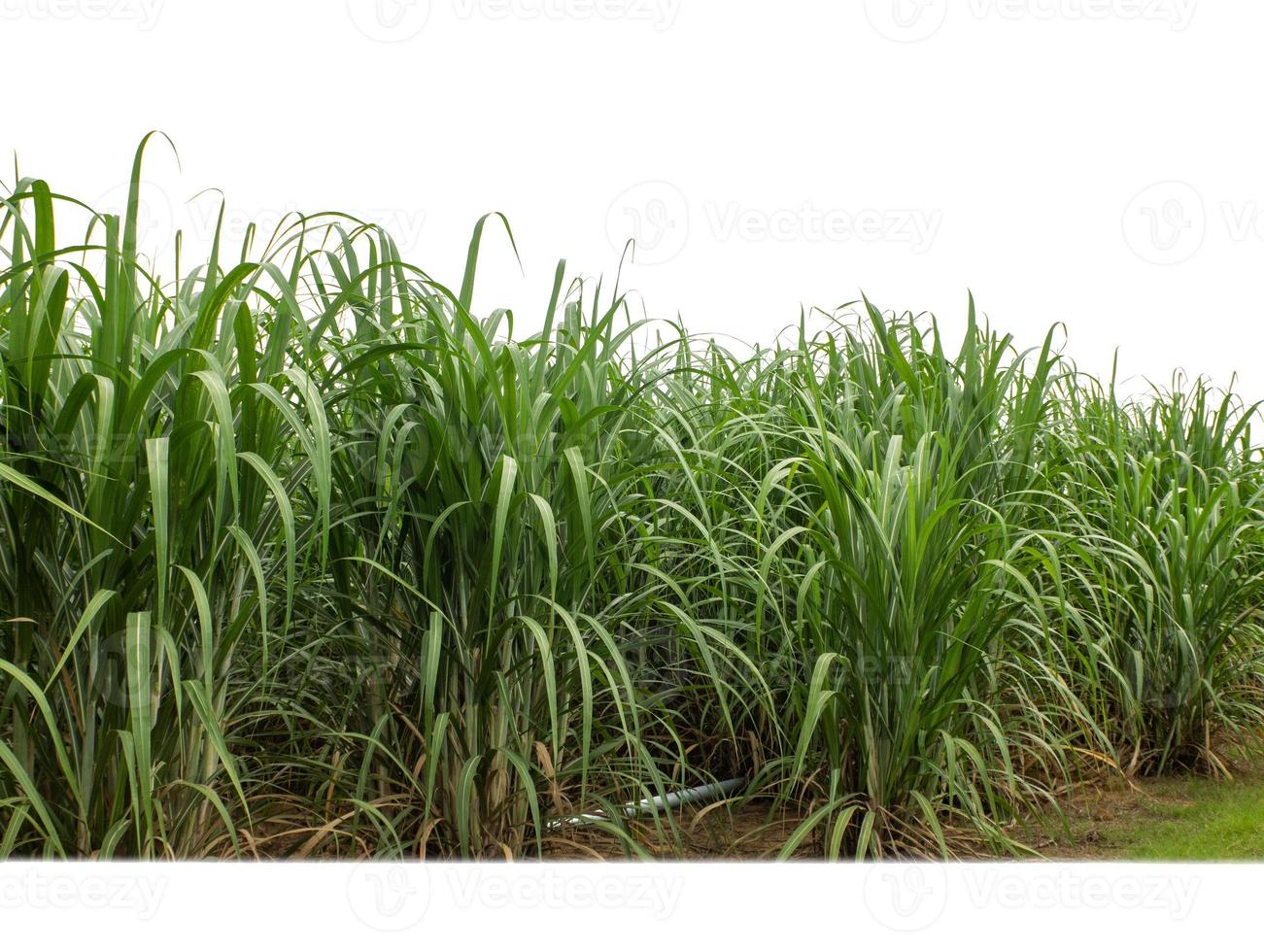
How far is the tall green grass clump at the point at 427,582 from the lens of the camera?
4.52ft

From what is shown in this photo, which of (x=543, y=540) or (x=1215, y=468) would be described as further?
(x=1215, y=468)

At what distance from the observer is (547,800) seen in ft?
6.00

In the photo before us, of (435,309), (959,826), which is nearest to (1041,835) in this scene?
(959,826)

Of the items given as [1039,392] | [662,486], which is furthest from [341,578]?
[1039,392]

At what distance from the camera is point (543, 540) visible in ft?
5.60

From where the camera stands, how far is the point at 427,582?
1.65m

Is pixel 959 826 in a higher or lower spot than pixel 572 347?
lower

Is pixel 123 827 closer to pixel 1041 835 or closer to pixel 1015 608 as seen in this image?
pixel 1015 608

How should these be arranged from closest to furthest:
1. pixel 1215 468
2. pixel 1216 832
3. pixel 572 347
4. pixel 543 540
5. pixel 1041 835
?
pixel 543 540 < pixel 572 347 < pixel 1041 835 < pixel 1216 832 < pixel 1215 468

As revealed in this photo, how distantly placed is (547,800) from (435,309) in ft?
3.00

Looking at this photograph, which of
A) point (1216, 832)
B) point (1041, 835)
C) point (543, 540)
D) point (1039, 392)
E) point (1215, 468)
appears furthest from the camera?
point (1215, 468)

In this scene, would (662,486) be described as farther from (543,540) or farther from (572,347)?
(543,540)

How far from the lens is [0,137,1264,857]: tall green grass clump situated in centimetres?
138

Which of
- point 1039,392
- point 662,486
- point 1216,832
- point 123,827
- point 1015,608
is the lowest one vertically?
point 1216,832
